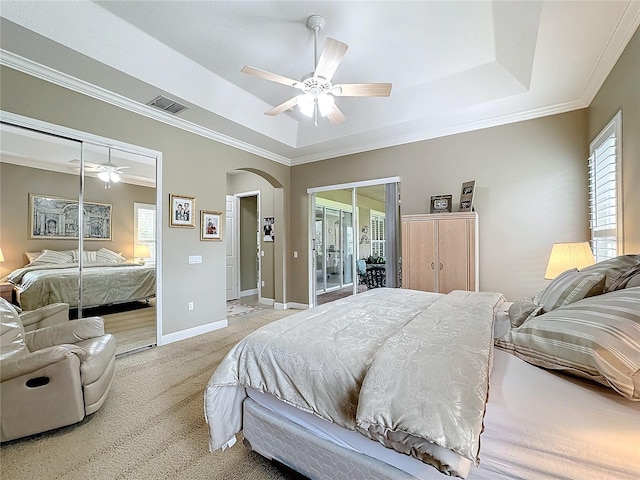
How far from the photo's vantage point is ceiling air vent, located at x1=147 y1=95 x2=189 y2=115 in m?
3.27

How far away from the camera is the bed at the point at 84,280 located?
277 centimetres

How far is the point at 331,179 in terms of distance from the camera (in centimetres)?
533

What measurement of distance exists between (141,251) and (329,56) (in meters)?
2.98

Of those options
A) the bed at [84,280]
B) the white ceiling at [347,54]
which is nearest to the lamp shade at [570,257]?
the white ceiling at [347,54]

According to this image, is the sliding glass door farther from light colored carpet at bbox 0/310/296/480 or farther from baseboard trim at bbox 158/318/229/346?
light colored carpet at bbox 0/310/296/480

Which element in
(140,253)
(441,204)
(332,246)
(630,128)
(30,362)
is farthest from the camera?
(332,246)

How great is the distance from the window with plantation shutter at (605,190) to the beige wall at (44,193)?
477 centimetres

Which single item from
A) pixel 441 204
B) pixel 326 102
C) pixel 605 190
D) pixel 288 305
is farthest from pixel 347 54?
pixel 288 305

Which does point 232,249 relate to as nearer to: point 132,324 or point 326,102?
point 132,324

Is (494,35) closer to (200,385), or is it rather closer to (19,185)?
(200,385)

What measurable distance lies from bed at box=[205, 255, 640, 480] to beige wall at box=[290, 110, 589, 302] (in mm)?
2277

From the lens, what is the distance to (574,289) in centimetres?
154

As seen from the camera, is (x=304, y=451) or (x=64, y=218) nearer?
(x=304, y=451)

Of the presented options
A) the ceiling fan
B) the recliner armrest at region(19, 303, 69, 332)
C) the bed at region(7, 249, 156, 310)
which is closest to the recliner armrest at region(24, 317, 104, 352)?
the recliner armrest at region(19, 303, 69, 332)
